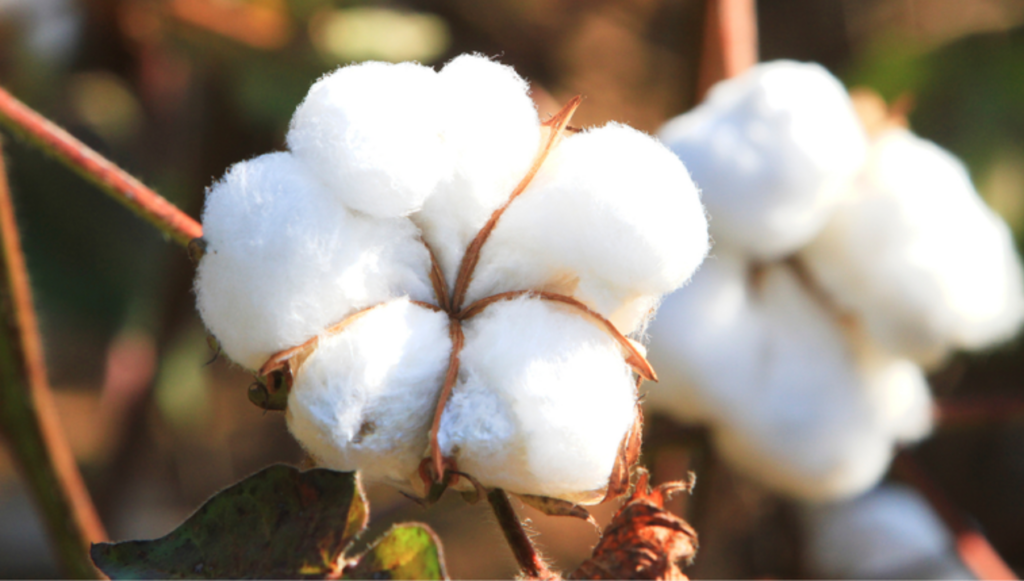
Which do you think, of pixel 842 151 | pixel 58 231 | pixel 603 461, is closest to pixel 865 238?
pixel 842 151

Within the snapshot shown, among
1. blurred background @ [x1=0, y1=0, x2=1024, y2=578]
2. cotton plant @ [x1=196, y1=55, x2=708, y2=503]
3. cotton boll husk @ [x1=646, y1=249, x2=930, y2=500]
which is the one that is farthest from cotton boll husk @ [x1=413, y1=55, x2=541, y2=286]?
A: blurred background @ [x1=0, y1=0, x2=1024, y2=578]

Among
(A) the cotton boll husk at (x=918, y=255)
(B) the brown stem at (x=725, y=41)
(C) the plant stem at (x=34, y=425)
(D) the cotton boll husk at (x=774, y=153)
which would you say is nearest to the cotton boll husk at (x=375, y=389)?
(C) the plant stem at (x=34, y=425)

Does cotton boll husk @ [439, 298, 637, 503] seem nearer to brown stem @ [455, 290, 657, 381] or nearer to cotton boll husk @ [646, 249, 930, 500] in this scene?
brown stem @ [455, 290, 657, 381]

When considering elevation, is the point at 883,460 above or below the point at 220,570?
above

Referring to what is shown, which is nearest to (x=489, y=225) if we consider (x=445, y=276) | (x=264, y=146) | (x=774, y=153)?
(x=445, y=276)

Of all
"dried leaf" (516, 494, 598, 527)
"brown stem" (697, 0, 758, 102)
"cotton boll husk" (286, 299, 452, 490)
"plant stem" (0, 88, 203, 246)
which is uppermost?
"brown stem" (697, 0, 758, 102)

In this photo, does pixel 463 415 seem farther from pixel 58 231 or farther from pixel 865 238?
pixel 58 231

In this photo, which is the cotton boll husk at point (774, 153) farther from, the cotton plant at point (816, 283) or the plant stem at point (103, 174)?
the plant stem at point (103, 174)
